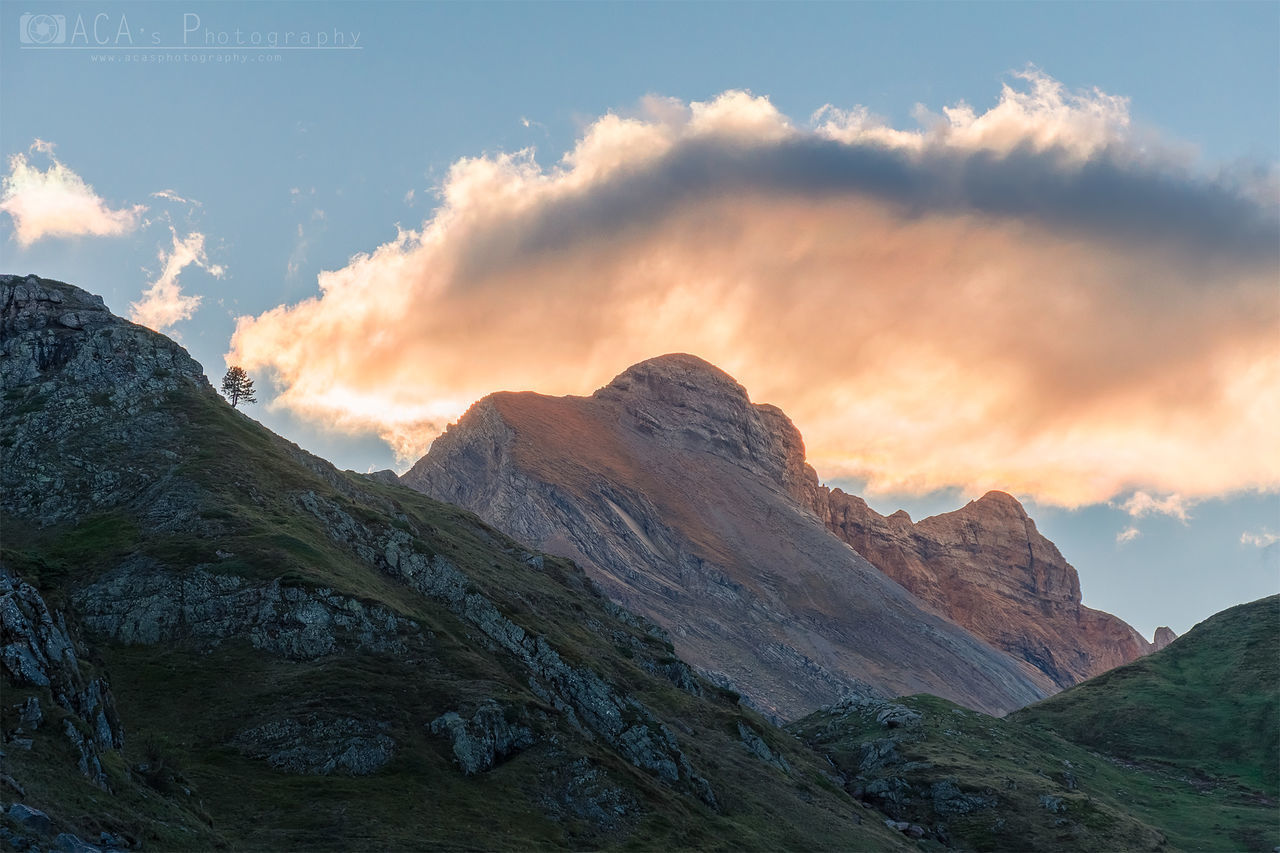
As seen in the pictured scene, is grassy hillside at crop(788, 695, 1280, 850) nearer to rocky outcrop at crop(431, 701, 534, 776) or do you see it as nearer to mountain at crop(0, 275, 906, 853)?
mountain at crop(0, 275, 906, 853)

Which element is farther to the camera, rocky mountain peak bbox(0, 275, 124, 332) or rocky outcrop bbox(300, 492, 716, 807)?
rocky mountain peak bbox(0, 275, 124, 332)

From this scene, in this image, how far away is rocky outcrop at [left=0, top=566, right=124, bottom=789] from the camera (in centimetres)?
5431

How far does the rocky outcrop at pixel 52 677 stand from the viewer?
178ft

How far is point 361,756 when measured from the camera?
284 ft

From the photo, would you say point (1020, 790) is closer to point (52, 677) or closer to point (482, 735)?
point (482, 735)

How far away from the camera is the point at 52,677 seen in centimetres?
5934

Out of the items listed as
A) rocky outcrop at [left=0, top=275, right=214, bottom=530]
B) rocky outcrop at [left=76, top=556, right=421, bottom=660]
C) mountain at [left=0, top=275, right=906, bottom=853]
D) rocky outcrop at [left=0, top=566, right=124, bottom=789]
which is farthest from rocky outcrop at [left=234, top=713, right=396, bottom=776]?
rocky outcrop at [left=0, top=275, right=214, bottom=530]

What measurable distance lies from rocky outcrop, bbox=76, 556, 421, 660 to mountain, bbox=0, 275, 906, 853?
25 cm

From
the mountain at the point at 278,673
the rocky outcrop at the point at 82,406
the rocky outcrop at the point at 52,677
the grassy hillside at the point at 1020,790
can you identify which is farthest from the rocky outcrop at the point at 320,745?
the grassy hillside at the point at 1020,790

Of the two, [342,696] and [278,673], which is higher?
[278,673]

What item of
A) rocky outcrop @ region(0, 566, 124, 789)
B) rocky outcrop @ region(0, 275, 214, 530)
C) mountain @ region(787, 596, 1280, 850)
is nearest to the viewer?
rocky outcrop @ region(0, 566, 124, 789)

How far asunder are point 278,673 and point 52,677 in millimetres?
36941

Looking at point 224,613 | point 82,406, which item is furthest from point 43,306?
point 224,613

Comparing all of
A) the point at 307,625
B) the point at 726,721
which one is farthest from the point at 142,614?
the point at 726,721
